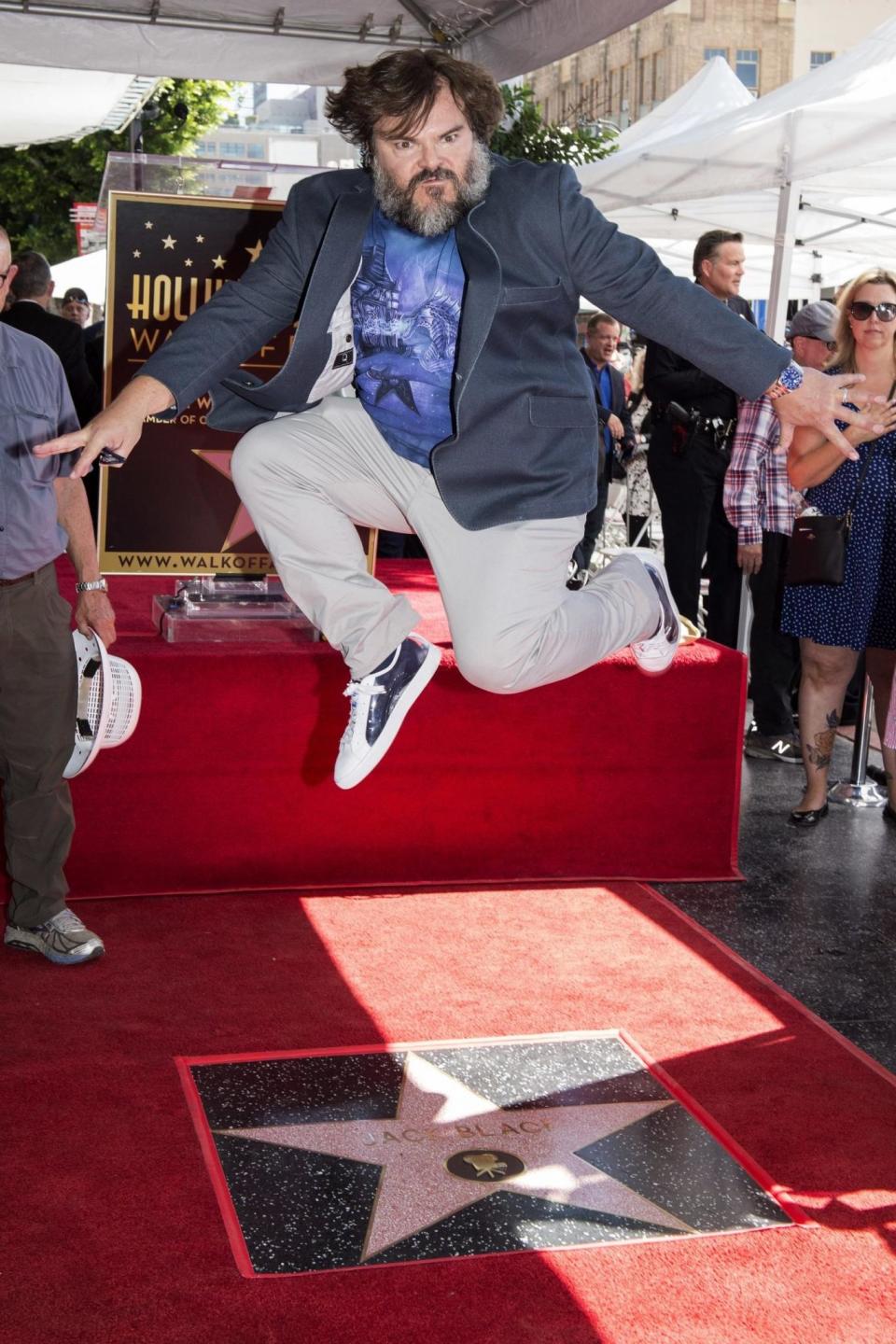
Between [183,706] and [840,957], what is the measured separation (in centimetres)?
221

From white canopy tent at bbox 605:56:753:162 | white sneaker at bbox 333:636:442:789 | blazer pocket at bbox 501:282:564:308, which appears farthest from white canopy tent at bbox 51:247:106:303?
blazer pocket at bbox 501:282:564:308

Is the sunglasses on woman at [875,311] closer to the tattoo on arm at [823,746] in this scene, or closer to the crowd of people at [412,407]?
the tattoo on arm at [823,746]

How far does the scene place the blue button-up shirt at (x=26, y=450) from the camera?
4.05 meters

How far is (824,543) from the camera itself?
5594 millimetres

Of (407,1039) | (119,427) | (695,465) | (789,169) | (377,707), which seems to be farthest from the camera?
(789,169)

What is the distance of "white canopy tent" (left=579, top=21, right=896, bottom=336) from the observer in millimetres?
7777

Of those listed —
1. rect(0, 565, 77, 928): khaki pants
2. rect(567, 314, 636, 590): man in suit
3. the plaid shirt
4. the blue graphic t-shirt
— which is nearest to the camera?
the blue graphic t-shirt

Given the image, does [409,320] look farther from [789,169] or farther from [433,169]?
[789,169]

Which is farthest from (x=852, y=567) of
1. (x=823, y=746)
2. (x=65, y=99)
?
(x=65, y=99)

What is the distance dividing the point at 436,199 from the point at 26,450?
150 centimetres

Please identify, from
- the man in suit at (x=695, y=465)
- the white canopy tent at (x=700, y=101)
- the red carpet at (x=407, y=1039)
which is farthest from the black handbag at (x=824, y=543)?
the white canopy tent at (x=700, y=101)

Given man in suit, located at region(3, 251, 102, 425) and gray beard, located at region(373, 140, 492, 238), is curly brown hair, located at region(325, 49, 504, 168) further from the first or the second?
man in suit, located at region(3, 251, 102, 425)

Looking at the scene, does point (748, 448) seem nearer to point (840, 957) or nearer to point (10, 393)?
point (840, 957)

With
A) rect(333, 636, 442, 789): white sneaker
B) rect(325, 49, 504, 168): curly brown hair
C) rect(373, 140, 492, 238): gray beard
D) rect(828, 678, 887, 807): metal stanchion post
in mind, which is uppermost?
rect(325, 49, 504, 168): curly brown hair
